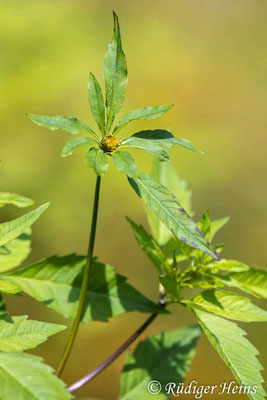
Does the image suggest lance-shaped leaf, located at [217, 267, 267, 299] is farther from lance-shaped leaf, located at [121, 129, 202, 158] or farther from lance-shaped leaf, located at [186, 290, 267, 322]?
lance-shaped leaf, located at [121, 129, 202, 158]

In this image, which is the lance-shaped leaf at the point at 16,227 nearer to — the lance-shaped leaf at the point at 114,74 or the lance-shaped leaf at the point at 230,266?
the lance-shaped leaf at the point at 114,74

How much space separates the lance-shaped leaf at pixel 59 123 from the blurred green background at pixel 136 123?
1.31 m

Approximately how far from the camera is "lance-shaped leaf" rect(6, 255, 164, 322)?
879mm

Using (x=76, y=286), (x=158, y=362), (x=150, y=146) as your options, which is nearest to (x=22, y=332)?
(x=76, y=286)

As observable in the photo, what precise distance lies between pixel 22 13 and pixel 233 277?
2573 millimetres

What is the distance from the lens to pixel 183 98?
114 inches

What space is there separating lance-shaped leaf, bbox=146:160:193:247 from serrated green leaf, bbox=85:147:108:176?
1.24 feet

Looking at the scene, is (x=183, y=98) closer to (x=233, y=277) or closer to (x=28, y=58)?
(x=28, y=58)

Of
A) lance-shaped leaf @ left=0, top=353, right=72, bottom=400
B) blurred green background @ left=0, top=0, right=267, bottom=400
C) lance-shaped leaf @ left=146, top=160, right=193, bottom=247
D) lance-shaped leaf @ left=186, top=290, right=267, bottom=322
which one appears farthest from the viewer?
blurred green background @ left=0, top=0, right=267, bottom=400

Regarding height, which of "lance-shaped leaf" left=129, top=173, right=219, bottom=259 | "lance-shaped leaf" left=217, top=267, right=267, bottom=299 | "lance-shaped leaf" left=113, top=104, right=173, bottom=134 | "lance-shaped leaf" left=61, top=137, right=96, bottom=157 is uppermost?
"lance-shaped leaf" left=113, top=104, right=173, bottom=134

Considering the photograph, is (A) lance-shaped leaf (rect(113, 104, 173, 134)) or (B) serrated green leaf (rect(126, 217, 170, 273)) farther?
(B) serrated green leaf (rect(126, 217, 170, 273))

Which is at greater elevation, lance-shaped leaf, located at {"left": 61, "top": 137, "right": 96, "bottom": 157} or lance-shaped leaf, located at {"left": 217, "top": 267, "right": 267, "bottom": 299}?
lance-shaped leaf, located at {"left": 61, "top": 137, "right": 96, "bottom": 157}

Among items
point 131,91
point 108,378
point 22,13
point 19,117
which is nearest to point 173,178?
point 108,378

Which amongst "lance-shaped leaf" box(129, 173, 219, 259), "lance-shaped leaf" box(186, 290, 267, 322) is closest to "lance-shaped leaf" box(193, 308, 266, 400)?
"lance-shaped leaf" box(186, 290, 267, 322)
